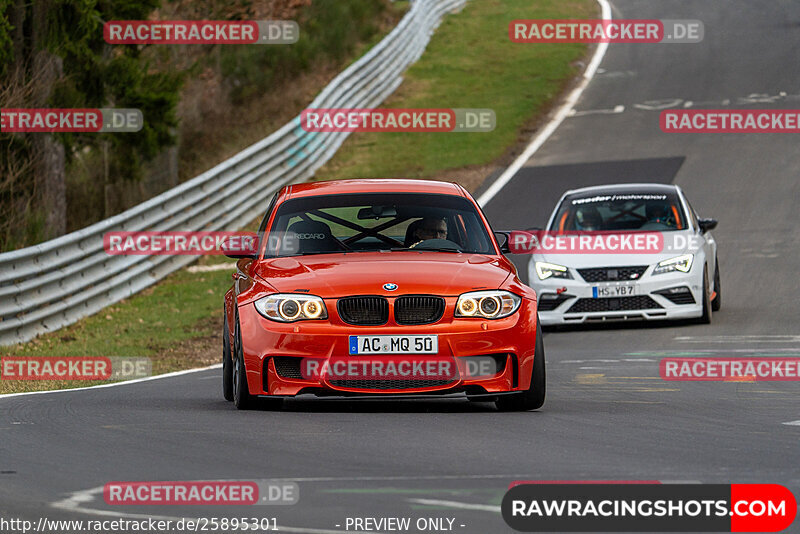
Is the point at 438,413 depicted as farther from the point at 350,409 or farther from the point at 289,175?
the point at 289,175

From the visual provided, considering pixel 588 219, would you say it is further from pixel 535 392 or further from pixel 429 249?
pixel 535 392

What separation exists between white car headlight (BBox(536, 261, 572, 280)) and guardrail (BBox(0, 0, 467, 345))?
5449mm

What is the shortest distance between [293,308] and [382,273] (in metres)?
0.59

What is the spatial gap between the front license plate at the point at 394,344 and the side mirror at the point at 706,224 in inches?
326

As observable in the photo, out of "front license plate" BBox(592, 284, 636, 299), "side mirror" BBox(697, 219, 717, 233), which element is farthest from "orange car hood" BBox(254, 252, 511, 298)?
"side mirror" BBox(697, 219, 717, 233)

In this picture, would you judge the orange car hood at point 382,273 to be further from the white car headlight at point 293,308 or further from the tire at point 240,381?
the tire at point 240,381

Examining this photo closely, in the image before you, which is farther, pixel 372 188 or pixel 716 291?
pixel 716 291

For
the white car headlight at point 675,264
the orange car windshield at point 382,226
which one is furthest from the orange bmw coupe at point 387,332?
the white car headlight at point 675,264

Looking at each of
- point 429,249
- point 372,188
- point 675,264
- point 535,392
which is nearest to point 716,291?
point 675,264

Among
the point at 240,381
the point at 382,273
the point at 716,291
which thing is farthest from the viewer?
the point at 716,291

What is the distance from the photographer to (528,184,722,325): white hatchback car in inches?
620

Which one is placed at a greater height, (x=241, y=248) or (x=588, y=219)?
(x=241, y=248)

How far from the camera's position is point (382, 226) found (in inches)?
410

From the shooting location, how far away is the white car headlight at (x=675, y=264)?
51.9 ft
